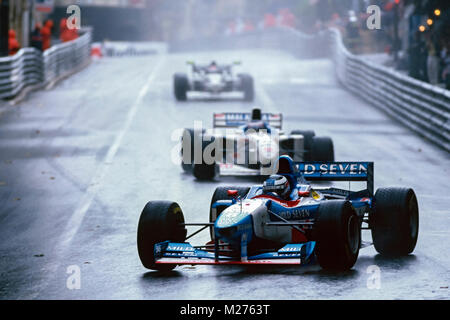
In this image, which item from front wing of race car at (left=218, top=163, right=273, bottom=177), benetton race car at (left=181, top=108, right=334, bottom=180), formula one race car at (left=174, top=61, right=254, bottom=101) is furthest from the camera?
formula one race car at (left=174, top=61, right=254, bottom=101)

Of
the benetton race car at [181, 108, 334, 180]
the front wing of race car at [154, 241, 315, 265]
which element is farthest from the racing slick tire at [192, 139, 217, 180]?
the front wing of race car at [154, 241, 315, 265]

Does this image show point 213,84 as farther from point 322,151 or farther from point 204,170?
point 204,170

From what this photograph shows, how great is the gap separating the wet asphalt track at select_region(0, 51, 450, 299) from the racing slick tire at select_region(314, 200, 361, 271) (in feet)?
0.50

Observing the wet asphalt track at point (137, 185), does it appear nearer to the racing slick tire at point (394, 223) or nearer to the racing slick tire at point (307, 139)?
the racing slick tire at point (394, 223)

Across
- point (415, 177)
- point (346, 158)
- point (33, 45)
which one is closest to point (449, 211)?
point (415, 177)

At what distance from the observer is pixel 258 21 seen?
295 ft

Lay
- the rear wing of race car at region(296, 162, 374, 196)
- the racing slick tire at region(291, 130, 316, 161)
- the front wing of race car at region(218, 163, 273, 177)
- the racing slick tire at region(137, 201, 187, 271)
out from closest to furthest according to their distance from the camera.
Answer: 1. the racing slick tire at region(137, 201, 187, 271)
2. the rear wing of race car at region(296, 162, 374, 196)
3. the front wing of race car at region(218, 163, 273, 177)
4. the racing slick tire at region(291, 130, 316, 161)

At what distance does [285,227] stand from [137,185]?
21.6 ft

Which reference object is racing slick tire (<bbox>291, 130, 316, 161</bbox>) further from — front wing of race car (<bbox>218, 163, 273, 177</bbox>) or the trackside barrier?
the trackside barrier

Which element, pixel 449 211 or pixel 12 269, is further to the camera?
pixel 449 211

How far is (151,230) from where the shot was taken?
395 inches

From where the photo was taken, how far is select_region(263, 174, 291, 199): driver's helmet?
1066cm
